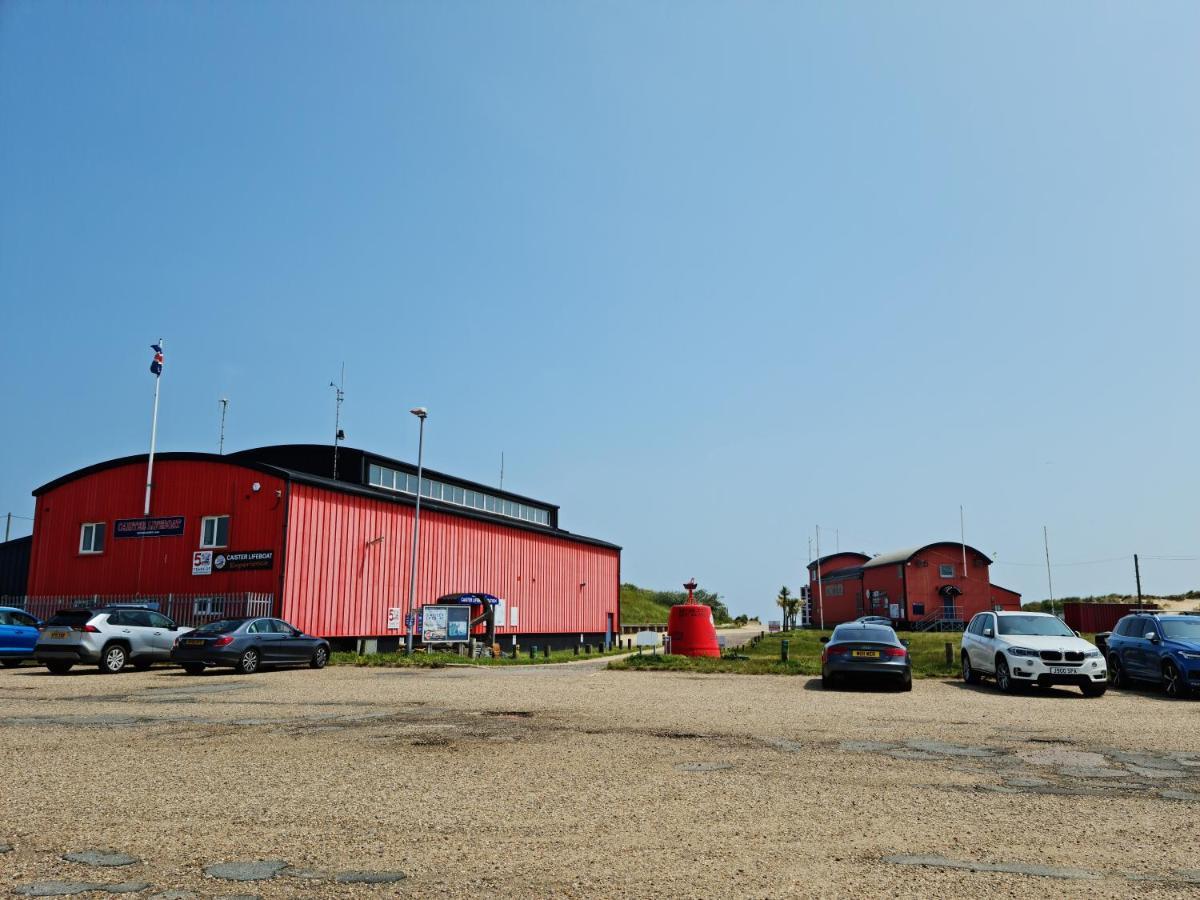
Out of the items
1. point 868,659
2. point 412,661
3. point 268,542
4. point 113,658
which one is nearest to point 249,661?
point 113,658

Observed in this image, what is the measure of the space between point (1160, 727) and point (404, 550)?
2667cm

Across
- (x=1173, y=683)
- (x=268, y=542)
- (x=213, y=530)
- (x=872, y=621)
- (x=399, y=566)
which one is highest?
(x=213, y=530)

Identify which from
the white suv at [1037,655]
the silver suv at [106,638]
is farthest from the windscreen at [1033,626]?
the silver suv at [106,638]

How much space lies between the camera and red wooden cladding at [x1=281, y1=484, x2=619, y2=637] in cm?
3017

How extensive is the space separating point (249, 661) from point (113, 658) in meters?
3.11

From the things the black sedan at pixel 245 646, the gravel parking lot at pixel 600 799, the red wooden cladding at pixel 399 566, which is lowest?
the gravel parking lot at pixel 600 799

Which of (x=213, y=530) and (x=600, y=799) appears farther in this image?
(x=213, y=530)

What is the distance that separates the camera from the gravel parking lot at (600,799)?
5.16m

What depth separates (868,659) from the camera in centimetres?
1795

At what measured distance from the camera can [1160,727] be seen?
1239 cm

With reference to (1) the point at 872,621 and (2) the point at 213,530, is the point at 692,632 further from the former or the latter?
(2) the point at 213,530

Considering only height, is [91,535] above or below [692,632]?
above

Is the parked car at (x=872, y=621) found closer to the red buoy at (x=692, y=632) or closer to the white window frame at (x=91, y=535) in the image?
the red buoy at (x=692, y=632)

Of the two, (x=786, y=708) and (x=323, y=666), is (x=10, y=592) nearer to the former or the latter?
(x=323, y=666)
